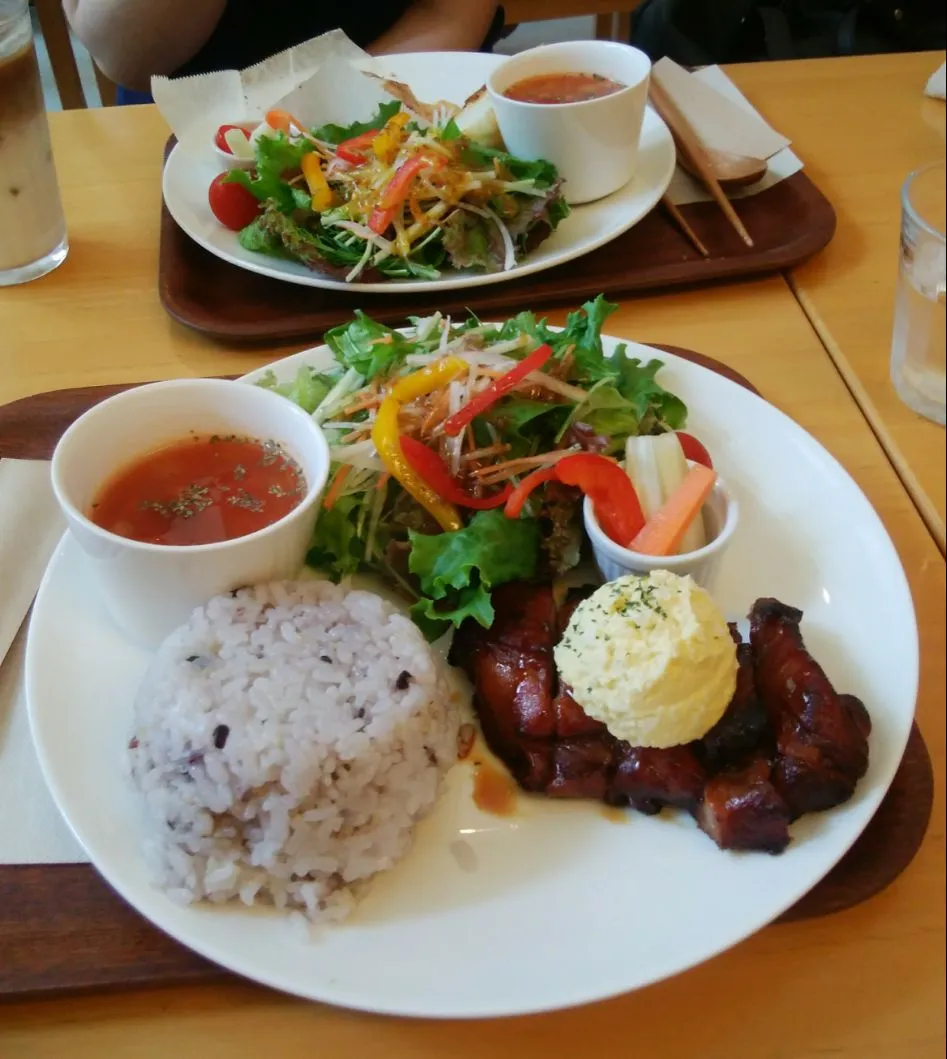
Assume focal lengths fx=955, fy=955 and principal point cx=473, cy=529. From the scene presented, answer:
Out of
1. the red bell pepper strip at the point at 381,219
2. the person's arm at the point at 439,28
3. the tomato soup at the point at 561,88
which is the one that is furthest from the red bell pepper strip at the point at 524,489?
the person's arm at the point at 439,28

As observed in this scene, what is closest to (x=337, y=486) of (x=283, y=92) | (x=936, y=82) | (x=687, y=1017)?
(x=687, y=1017)

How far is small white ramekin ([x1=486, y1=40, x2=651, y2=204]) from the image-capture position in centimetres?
194

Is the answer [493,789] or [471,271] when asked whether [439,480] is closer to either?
[493,789]

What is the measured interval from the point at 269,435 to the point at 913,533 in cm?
94

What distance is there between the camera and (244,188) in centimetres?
200

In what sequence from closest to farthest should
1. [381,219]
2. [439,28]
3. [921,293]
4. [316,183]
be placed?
[921,293], [381,219], [316,183], [439,28]

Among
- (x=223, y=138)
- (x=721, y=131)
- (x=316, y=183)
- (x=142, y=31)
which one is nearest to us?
(x=316, y=183)

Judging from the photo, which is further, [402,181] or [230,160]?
[230,160]

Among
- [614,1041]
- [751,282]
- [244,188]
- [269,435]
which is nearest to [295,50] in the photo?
[244,188]

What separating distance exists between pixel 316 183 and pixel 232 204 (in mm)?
185

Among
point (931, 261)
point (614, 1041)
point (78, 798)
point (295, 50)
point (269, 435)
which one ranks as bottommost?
point (614, 1041)

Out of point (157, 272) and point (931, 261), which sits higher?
point (931, 261)

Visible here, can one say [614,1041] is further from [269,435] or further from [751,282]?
[751,282]

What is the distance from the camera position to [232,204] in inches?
78.9
